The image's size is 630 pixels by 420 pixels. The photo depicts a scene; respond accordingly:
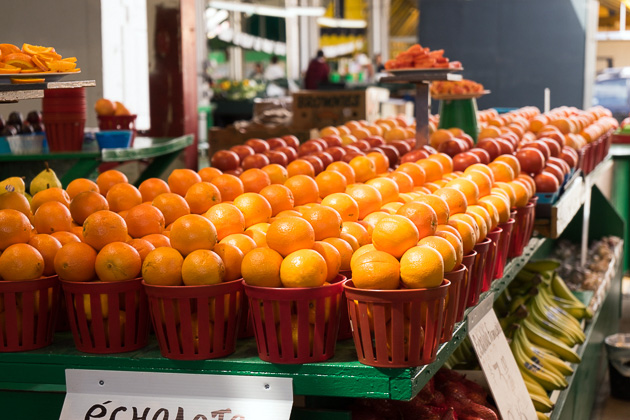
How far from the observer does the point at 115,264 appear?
5.98 ft

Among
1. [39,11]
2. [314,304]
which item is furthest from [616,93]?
[314,304]

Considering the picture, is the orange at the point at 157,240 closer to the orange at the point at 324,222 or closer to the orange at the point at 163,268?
the orange at the point at 163,268

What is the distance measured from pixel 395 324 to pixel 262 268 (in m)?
0.30

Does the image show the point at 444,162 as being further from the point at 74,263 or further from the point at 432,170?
the point at 74,263

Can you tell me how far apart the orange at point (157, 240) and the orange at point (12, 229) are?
271 mm

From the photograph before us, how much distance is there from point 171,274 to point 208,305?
103 mm

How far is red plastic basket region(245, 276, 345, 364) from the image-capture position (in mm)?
1724

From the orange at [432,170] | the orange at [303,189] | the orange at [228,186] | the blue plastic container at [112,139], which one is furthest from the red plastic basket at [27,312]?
the blue plastic container at [112,139]

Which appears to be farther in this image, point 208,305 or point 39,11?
point 39,11

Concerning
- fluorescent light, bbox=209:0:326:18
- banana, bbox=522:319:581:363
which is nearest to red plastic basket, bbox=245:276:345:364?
banana, bbox=522:319:581:363

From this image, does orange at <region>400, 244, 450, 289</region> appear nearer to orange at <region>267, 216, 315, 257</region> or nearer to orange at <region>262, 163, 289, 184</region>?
orange at <region>267, 216, 315, 257</region>

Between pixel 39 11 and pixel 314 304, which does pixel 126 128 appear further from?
pixel 314 304

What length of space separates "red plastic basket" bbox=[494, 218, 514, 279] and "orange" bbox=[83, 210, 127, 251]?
1.16 meters

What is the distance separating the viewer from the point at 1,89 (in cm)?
185
